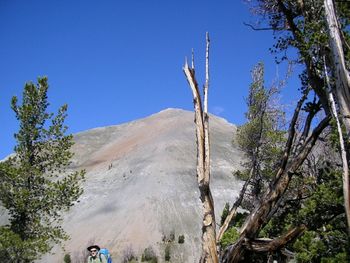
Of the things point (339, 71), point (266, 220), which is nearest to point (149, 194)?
point (266, 220)

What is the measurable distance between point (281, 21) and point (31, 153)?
16431 mm

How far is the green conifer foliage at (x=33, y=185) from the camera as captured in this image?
70.0 feet

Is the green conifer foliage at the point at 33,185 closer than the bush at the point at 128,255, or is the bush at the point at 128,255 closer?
the green conifer foliage at the point at 33,185

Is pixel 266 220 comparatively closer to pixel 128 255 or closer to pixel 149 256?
pixel 149 256

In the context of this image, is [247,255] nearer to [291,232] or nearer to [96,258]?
[291,232]

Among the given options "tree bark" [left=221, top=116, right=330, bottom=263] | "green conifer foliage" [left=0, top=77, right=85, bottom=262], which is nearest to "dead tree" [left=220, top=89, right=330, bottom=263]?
"tree bark" [left=221, top=116, right=330, bottom=263]

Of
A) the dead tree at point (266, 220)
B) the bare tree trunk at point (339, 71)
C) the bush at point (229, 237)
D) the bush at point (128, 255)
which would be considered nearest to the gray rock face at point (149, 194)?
the bush at point (128, 255)

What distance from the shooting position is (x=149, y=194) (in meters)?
46.7

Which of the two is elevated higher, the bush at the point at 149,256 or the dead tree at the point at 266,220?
the dead tree at the point at 266,220

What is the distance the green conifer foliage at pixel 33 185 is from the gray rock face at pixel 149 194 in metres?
16.8

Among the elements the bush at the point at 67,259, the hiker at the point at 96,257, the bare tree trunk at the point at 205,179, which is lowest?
the bush at the point at 67,259

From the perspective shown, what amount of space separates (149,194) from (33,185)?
80.7ft

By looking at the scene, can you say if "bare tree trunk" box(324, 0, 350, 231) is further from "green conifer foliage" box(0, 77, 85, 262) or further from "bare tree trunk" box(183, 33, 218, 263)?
"green conifer foliage" box(0, 77, 85, 262)

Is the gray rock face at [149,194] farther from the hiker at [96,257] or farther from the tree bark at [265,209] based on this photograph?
the hiker at [96,257]
